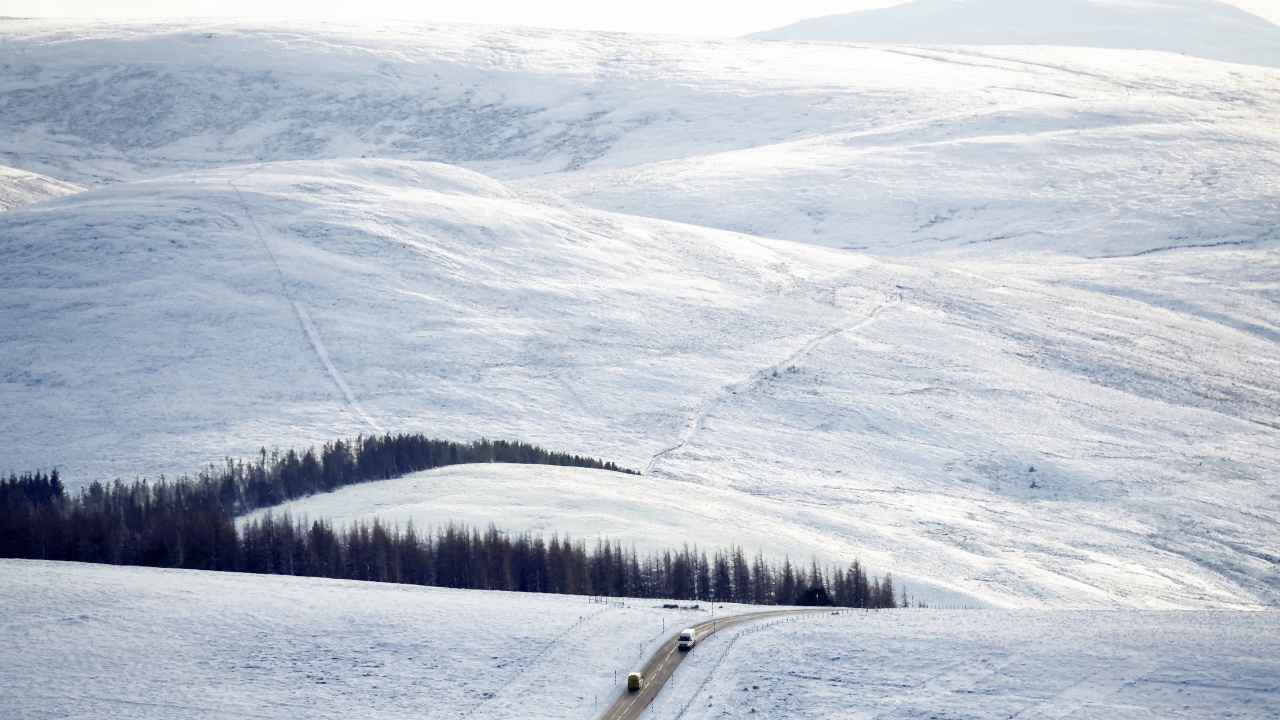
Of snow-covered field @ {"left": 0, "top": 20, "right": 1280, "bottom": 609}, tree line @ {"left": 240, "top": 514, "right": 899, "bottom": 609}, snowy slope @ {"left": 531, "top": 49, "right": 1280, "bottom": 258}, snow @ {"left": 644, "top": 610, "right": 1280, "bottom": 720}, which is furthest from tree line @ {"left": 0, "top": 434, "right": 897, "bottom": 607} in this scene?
snowy slope @ {"left": 531, "top": 49, "right": 1280, "bottom": 258}

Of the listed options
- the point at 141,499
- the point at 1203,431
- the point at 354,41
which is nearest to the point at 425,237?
the point at 141,499

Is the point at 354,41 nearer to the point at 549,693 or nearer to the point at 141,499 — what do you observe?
the point at 141,499

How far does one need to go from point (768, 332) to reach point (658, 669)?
54.4m

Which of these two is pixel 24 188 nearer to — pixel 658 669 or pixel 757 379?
pixel 757 379

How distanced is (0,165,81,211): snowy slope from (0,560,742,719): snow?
8515 cm

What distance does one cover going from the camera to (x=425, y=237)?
92.2 m

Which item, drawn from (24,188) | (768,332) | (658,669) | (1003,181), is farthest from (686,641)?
(1003,181)

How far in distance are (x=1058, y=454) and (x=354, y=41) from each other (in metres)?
158

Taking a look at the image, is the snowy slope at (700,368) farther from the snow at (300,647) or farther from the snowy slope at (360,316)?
the snow at (300,647)

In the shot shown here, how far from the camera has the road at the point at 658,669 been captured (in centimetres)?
2812

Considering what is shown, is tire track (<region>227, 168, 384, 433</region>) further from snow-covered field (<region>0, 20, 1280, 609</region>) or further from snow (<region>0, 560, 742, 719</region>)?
snow (<region>0, 560, 742, 719</region>)

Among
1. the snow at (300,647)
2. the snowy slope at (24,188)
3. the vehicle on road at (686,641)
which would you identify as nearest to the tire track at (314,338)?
the snow at (300,647)

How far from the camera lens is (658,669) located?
30.5 metres

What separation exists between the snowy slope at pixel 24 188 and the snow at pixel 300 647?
279 feet
